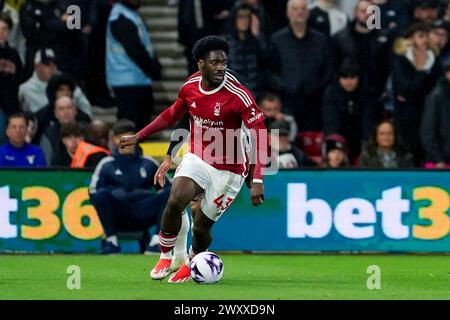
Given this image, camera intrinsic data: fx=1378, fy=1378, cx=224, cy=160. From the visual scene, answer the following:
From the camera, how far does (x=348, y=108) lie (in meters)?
18.7

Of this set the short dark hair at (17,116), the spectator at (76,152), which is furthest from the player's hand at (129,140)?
the short dark hair at (17,116)

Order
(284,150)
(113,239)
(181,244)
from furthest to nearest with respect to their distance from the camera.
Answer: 1. (284,150)
2. (113,239)
3. (181,244)

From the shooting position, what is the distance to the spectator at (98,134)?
18.2 meters

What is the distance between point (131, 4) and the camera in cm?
1852

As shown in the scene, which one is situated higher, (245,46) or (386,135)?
(245,46)

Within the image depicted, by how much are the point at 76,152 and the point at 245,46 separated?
9.04 feet

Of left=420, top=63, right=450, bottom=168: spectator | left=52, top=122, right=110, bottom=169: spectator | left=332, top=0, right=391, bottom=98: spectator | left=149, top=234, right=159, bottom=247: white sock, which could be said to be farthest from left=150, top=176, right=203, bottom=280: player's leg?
left=332, top=0, right=391, bottom=98: spectator

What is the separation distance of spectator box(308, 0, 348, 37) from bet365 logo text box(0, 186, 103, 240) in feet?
14.3

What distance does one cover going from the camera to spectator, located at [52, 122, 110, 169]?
17.8m

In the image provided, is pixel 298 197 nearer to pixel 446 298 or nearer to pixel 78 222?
pixel 78 222

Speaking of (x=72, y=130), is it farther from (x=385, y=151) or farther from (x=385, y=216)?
(x=385, y=216)

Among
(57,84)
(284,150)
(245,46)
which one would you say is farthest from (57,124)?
(284,150)

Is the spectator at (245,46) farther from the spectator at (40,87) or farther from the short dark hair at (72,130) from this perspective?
the short dark hair at (72,130)

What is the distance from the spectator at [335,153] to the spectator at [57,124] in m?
3.42
